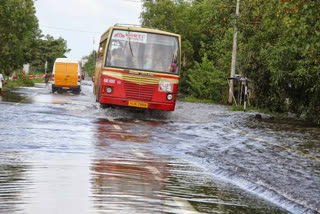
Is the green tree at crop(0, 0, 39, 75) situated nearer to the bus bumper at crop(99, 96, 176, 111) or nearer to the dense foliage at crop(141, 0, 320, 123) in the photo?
the dense foliage at crop(141, 0, 320, 123)

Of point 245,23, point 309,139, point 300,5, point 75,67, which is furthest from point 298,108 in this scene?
point 75,67

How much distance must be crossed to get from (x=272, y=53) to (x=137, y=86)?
6.43 meters

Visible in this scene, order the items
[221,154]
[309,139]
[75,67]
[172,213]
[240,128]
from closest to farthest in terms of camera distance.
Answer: [172,213] < [221,154] < [309,139] < [240,128] < [75,67]

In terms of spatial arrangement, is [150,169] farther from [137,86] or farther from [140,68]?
[140,68]

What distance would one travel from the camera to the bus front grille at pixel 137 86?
25.5m

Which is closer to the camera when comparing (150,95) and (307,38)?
(307,38)

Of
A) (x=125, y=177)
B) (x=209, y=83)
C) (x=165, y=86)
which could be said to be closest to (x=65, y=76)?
(x=209, y=83)

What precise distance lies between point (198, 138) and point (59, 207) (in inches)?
451

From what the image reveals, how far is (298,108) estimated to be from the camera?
3005cm

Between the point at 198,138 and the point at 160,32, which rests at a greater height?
the point at 160,32

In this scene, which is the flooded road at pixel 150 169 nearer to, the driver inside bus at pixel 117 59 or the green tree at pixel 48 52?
the driver inside bus at pixel 117 59

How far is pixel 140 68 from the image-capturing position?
2570 centimetres

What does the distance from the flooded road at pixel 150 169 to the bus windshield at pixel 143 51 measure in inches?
189

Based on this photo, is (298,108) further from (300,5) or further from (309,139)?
(300,5)
